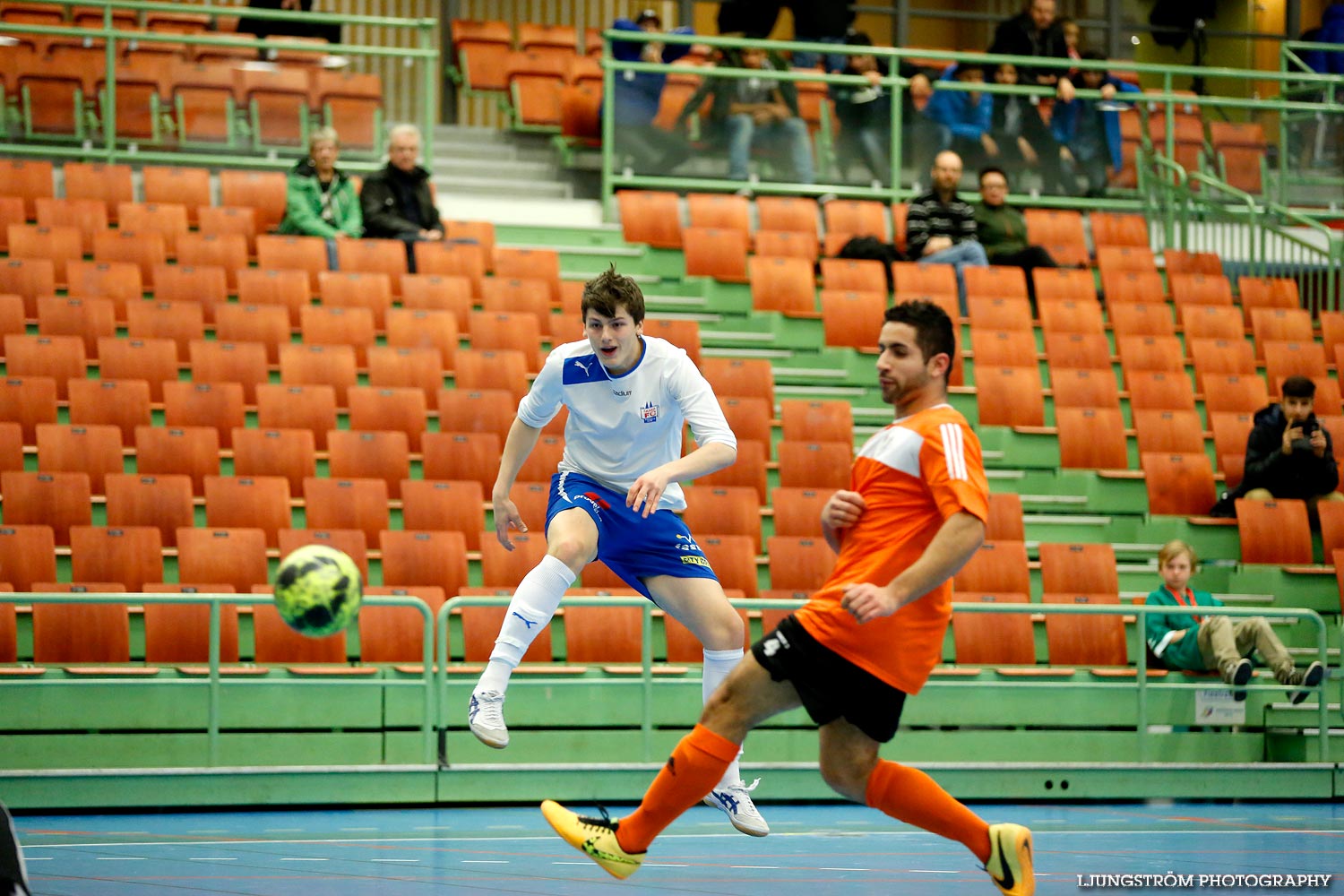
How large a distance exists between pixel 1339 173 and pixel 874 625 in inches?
496

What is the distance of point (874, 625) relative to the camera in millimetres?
4797

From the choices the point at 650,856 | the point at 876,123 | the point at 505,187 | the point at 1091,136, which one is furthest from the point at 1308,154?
the point at 650,856

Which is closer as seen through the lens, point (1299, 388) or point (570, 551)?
point (570, 551)

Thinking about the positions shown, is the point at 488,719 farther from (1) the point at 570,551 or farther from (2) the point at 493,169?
(2) the point at 493,169

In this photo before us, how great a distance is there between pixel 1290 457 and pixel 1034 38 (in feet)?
21.0

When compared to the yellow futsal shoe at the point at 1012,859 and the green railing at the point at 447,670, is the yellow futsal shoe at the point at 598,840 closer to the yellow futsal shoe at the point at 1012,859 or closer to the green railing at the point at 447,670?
the yellow futsal shoe at the point at 1012,859

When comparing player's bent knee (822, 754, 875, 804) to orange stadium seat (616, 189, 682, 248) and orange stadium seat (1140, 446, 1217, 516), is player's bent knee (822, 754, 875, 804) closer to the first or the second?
orange stadium seat (1140, 446, 1217, 516)

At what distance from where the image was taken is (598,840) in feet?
17.0

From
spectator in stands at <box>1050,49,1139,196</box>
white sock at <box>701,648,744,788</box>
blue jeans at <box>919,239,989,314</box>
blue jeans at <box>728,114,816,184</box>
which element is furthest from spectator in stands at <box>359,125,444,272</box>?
white sock at <box>701,648,744,788</box>

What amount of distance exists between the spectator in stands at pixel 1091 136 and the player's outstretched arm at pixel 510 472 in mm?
10101

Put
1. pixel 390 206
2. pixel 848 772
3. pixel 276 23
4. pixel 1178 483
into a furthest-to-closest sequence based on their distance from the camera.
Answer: pixel 276 23
pixel 390 206
pixel 1178 483
pixel 848 772

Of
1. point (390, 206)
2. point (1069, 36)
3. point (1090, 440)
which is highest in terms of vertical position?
point (1069, 36)

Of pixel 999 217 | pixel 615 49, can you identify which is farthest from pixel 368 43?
pixel 999 217

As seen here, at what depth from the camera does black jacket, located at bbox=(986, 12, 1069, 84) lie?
623 inches
